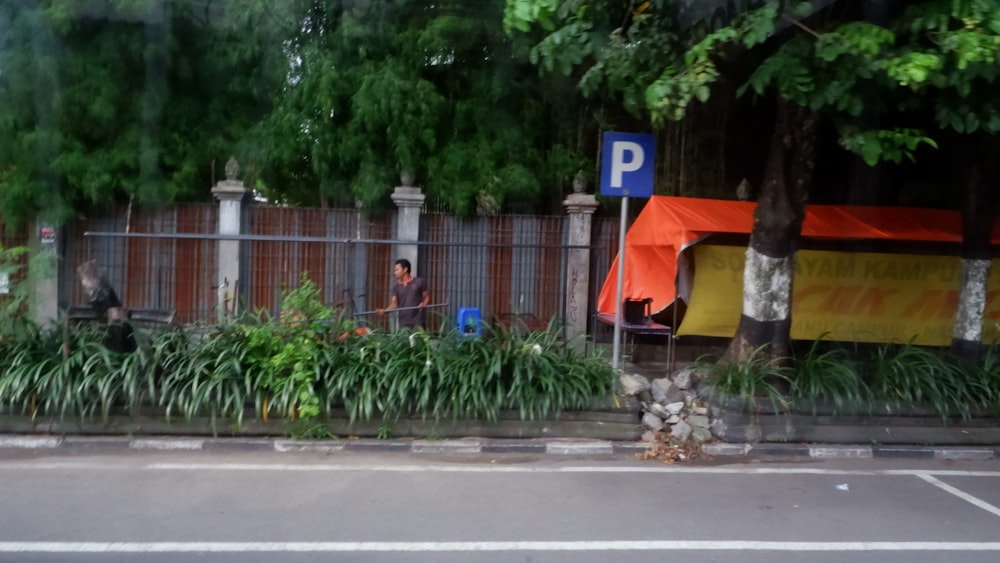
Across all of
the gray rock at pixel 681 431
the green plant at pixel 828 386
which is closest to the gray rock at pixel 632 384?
the gray rock at pixel 681 431

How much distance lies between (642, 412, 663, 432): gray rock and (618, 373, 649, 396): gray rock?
Result: 0.27 m

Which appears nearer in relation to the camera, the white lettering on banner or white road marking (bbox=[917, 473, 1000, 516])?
white road marking (bbox=[917, 473, 1000, 516])

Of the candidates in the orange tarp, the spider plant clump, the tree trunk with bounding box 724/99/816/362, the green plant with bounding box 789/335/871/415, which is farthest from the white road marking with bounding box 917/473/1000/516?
the orange tarp

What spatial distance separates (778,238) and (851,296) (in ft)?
8.11

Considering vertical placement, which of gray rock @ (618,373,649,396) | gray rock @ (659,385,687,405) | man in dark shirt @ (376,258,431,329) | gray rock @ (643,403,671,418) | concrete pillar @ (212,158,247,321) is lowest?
gray rock @ (643,403,671,418)

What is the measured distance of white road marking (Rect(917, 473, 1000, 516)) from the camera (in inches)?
234

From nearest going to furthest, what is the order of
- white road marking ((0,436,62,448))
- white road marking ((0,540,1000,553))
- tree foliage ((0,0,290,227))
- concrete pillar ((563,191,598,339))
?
white road marking ((0,540,1000,553)), white road marking ((0,436,62,448)), tree foliage ((0,0,290,227)), concrete pillar ((563,191,598,339))

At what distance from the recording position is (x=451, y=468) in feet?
21.9

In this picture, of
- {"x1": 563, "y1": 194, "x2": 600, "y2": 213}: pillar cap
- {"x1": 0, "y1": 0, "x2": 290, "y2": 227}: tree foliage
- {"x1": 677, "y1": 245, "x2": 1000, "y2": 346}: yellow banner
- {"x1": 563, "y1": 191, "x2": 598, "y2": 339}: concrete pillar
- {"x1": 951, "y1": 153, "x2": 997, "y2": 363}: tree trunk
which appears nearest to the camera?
{"x1": 951, "y1": 153, "x2": 997, "y2": 363}: tree trunk

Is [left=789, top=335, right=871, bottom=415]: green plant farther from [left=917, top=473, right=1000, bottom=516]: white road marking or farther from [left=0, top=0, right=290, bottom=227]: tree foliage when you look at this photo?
[left=0, top=0, right=290, bottom=227]: tree foliage

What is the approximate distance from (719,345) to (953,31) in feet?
20.1

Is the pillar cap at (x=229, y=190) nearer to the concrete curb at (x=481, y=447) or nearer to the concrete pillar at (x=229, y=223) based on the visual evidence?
the concrete pillar at (x=229, y=223)

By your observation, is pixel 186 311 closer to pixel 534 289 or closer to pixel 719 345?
pixel 534 289

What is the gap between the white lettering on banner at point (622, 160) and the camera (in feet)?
26.1
